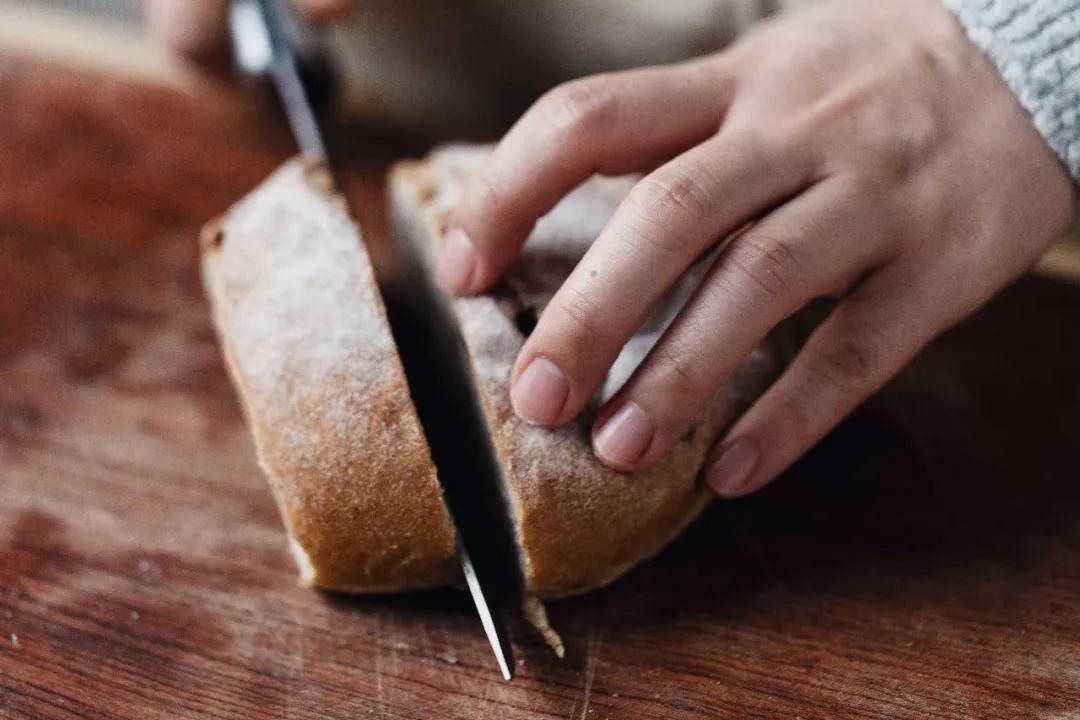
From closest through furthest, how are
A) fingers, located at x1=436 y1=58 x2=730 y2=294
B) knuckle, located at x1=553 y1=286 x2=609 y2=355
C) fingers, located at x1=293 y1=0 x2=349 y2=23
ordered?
1. knuckle, located at x1=553 y1=286 x2=609 y2=355
2. fingers, located at x1=436 y1=58 x2=730 y2=294
3. fingers, located at x1=293 y1=0 x2=349 y2=23

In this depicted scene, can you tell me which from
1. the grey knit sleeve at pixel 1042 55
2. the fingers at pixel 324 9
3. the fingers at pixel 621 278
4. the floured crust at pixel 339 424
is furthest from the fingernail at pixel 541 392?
the fingers at pixel 324 9

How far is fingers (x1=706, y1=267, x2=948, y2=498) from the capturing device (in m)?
1.06

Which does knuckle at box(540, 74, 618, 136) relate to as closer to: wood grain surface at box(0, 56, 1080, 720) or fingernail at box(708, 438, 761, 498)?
fingernail at box(708, 438, 761, 498)

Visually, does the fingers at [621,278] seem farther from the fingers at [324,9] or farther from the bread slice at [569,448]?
the fingers at [324,9]

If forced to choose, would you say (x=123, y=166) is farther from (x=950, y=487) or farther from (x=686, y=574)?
(x=950, y=487)

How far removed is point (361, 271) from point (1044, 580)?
859 mm

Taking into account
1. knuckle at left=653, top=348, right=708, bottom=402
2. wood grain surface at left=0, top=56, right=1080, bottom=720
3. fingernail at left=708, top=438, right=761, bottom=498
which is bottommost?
wood grain surface at left=0, top=56, right=1080, bottom=720

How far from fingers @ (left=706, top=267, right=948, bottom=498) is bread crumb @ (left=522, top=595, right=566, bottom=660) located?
0.24 meters

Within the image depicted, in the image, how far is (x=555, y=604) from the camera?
109 cm

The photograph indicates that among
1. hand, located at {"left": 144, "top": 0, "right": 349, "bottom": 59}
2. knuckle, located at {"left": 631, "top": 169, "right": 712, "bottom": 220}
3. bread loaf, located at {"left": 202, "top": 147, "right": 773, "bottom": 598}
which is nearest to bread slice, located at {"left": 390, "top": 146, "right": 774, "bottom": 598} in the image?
bread loaf, located at {"left": 202, "top": 147, "right": 773, "bottom": 598}

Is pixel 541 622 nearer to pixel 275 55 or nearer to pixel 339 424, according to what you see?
pixel 339 424

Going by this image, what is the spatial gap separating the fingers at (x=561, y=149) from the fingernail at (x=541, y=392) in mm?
160

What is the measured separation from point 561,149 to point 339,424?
38 centimetres

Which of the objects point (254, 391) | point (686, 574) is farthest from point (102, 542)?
point (686, 574)
